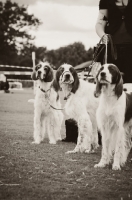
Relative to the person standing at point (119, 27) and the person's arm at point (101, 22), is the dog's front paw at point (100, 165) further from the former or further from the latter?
the person's arm at point (101, 22)

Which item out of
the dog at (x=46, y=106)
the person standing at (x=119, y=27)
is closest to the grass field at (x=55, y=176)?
the dog at (x=46, y=106)

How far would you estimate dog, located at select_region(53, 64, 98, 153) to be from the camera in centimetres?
690

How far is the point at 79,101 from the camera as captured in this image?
7078 mm

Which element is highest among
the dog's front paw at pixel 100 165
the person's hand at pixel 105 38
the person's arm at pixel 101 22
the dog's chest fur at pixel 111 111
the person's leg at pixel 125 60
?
the person's arm at pixel 101 22

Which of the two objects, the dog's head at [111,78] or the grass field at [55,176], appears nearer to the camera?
the grass field at [55,176]

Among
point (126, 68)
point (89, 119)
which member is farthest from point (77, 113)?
point (126, 68)

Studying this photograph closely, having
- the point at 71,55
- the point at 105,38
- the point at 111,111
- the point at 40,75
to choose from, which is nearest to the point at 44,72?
the point at 40,75

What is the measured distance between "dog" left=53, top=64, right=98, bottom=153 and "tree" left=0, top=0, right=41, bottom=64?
46.7 metres

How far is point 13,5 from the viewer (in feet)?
184

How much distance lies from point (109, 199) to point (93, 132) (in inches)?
142

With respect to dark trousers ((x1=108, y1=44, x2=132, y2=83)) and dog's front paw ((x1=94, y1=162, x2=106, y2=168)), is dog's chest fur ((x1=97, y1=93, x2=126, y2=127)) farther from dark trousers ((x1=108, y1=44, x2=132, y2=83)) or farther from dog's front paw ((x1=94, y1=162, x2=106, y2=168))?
dark trousers ((x1=108, y1=44, x2=132, y2=83))

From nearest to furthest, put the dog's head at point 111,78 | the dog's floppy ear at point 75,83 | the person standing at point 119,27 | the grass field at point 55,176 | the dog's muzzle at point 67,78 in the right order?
the grass field at point 55,176
the dog's head at point 111,78
the person standing at point 119,27
the dog's muzzle at point 67,78
the dog's floppy ear at point 75,83

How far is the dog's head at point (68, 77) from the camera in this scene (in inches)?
269

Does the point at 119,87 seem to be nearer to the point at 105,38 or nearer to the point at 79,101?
the point at 105,38
